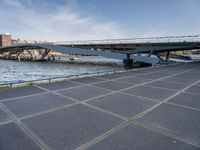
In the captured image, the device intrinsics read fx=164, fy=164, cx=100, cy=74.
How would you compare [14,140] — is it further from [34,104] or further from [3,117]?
[34,104]

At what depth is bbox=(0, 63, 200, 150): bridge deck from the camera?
12.4ft

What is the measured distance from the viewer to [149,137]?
408 cm

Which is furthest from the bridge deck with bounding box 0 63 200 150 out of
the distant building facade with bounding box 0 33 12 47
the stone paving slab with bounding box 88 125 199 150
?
the distant building facade with bounding box 0 33 12 47

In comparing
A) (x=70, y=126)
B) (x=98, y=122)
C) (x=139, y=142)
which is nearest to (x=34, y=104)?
(x=70, y=126)

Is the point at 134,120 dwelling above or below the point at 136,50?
below

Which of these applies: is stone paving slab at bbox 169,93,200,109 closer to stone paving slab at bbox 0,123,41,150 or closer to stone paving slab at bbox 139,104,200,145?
stone paving slab at bbox 139,104,200,145

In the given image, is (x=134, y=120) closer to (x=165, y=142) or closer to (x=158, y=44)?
(x=165, y=142)

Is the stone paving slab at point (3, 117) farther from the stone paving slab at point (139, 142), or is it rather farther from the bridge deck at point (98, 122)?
the stone paving slab at point (139, 142)

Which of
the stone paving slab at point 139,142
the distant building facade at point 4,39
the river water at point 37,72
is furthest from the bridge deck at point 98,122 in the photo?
the distant building facade at point 4,39

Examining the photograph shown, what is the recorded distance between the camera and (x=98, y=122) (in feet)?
16.2

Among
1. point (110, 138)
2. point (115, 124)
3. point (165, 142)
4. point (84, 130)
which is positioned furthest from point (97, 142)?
point (165, 142)

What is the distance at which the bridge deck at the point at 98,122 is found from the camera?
→ 149 inches

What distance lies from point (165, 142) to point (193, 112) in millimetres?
2740

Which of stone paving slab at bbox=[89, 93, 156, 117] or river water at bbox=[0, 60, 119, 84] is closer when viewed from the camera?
stone paving slab at bbox=[89, 93, 156, 117]
